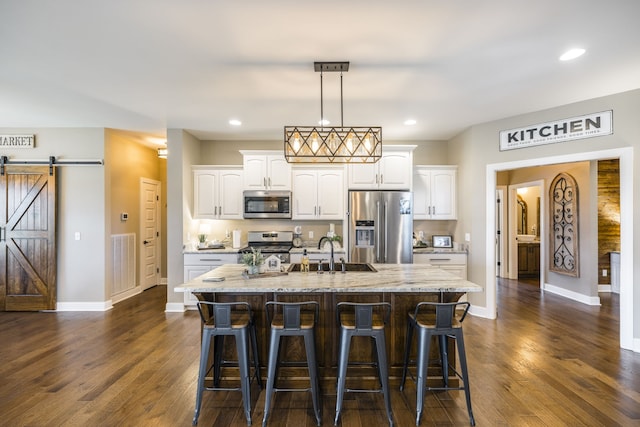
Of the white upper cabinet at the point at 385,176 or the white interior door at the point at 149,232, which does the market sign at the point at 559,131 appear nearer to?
the white upper cabinet at the point at 385,176

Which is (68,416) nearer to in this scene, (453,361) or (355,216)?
(453,361)

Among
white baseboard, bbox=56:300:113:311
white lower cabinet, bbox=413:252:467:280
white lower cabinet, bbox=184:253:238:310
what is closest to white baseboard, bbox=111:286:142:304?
white baseboard, bbox=56:300:113:311

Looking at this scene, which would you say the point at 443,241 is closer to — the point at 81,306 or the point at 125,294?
the point at 125,294

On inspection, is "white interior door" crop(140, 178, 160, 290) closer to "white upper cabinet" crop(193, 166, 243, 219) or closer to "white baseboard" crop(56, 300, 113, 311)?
"white baseboard" crop(56, 300, 113, 311)

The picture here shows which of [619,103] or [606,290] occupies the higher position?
[619,103]

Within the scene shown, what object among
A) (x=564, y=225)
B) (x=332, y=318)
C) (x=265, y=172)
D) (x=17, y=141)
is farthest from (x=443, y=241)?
(x=17, y=141)

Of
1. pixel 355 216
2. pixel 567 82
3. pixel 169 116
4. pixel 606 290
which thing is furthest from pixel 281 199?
pixel 606 290

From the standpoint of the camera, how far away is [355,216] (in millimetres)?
4902

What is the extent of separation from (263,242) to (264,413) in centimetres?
327

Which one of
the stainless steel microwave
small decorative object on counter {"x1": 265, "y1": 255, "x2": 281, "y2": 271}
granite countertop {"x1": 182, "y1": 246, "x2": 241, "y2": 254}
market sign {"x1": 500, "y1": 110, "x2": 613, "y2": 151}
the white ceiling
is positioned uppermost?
the white ceiling

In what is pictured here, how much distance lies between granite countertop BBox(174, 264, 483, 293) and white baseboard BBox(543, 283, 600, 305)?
4007 mm

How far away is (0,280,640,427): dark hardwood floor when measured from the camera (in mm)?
2312

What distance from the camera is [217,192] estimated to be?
5266 millimetres

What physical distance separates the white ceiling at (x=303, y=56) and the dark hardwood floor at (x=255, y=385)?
9.22 feet
